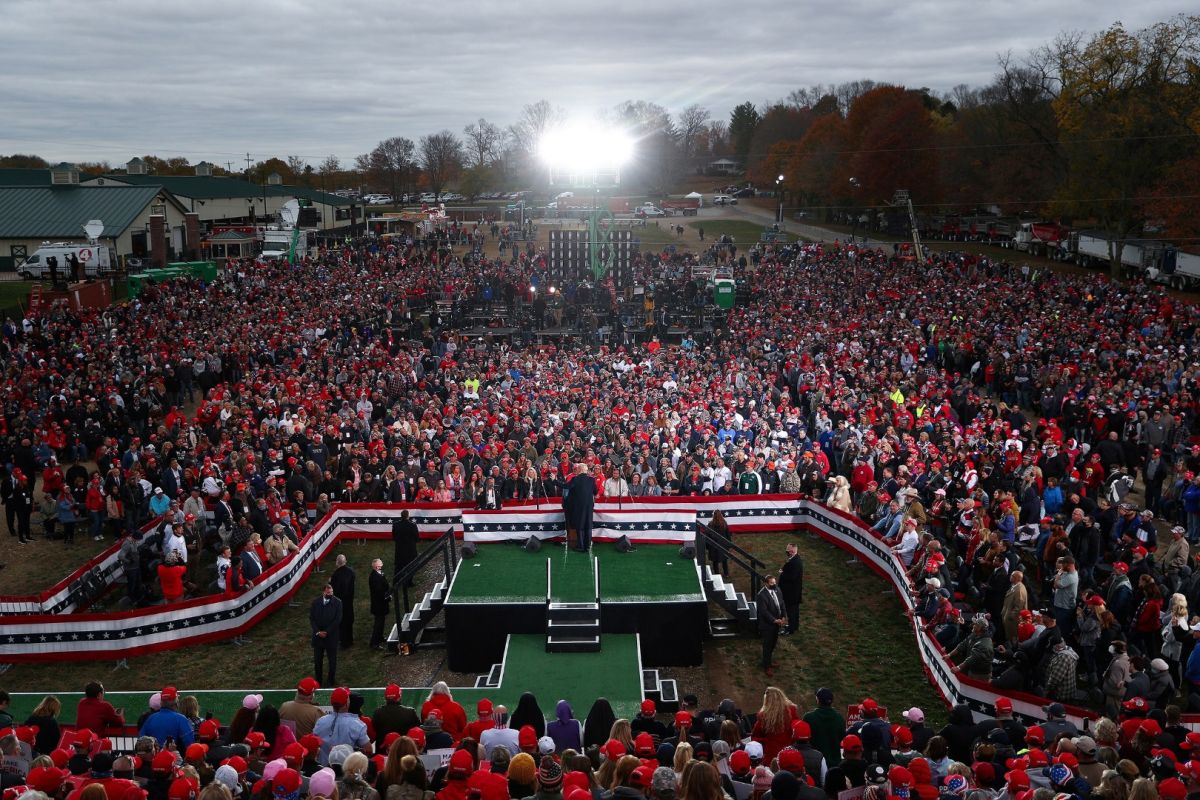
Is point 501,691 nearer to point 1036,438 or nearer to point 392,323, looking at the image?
point 1036,438

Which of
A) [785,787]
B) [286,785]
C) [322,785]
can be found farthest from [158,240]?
[785,787]

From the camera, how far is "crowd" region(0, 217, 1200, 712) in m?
12.7

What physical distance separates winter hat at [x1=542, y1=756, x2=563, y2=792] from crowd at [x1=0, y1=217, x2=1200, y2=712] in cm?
591

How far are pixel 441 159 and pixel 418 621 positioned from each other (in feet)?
356

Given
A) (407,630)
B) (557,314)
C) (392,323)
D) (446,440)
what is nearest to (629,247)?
→ (557,314)

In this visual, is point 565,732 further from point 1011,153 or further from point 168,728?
point 1011,153

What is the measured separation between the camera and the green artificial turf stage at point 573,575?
1342 centimetres

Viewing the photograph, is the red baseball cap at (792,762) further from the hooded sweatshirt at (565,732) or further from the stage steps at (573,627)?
the stage steps at (573,627)

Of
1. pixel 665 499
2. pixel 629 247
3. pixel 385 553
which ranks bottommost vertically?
pixel 385 553

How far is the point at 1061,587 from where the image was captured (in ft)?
39.4

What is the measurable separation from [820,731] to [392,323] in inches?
1042

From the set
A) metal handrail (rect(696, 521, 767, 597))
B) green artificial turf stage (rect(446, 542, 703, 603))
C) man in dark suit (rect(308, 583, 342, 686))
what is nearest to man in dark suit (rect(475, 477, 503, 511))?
green artificial turf stage (rect(446, 542, 703, 603))

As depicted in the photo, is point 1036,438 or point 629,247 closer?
point 1036,438

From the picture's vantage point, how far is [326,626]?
12125 millimetres
